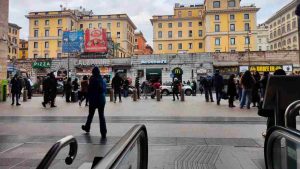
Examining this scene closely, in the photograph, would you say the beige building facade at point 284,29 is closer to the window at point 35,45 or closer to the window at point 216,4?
the window at point 216,4

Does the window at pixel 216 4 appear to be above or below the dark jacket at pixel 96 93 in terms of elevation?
above

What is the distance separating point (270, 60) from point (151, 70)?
16.3 m

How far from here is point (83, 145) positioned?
593cm

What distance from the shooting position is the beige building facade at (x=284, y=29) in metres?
80.4

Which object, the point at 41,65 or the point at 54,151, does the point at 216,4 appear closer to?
the point at 41,65

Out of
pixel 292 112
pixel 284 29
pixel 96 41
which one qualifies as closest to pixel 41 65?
pixel 96 41

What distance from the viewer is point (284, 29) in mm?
89062

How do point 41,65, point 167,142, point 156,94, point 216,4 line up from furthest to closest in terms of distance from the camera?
1. point 216,4
2. point 41,65
3. point 156,94
4. point 167,142

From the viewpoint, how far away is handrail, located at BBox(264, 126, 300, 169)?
262 centimetres

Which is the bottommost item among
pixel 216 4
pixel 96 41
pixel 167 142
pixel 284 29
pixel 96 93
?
pixel 167 142

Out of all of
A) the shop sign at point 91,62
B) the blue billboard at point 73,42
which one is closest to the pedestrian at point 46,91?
the blue billboard at point 73,42

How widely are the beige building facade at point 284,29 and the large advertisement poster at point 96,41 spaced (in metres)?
52.6

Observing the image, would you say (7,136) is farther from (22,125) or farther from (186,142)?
(186,142)

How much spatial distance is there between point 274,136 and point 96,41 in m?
43.4
